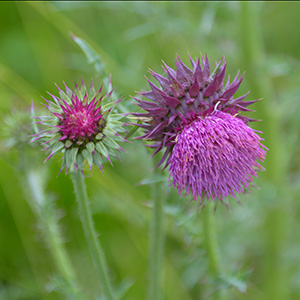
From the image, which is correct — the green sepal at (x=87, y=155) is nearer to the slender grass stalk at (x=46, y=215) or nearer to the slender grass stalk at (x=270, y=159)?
the slender grass stalk at (x=46, y=215)

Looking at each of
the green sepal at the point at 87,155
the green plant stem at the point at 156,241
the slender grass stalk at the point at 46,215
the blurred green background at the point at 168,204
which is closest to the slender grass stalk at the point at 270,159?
the blurred green background at the point at 168,204

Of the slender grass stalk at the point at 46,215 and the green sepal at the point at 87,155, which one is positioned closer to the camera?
the green sepal at the point at 87,155

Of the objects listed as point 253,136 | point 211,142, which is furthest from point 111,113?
point 253,136

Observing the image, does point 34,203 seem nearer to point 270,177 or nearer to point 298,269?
point 270,177

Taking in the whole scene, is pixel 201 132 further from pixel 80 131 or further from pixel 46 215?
pixel 46 215

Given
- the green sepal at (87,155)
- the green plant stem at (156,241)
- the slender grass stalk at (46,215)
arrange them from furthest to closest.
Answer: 1. the slender grass stalk at (46,215)
2. the green plant stem at (156,241)
3. the green sepal at (87,155)

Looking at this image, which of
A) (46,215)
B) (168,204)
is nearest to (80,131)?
(46,215)
